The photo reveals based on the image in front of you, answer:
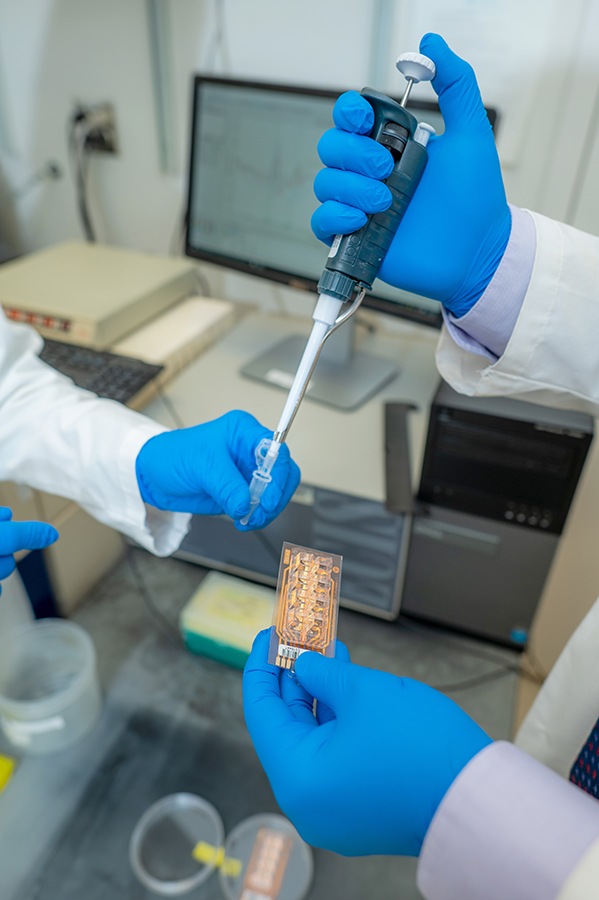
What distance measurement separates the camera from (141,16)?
1.27 metres

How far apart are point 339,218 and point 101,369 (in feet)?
2.24

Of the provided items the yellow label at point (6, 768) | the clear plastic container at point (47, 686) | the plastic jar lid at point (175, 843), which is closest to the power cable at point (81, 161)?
the clear plastic container at point (47, 686)

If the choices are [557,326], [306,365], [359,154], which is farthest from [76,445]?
[557,326]

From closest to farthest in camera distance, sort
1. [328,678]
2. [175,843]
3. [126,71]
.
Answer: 1. [328,678]
2. [175,843]
3. [126,71]

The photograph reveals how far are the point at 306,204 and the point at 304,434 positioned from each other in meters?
0.42

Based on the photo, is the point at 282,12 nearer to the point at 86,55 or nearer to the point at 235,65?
the point at 235,65

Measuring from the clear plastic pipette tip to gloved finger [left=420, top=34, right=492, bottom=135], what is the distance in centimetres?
40

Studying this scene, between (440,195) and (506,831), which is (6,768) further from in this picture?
(440,195)

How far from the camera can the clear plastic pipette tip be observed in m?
0.61

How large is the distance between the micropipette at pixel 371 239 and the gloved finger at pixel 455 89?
7 centimetres

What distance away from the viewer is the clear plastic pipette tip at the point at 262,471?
2.00 ft

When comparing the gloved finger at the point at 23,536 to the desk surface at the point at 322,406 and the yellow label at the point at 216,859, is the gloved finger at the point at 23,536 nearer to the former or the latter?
the desk surface at the point at 322,406

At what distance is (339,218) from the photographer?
0.55 metres

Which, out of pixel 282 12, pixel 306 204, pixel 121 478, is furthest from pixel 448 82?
→ pixel 282 12
